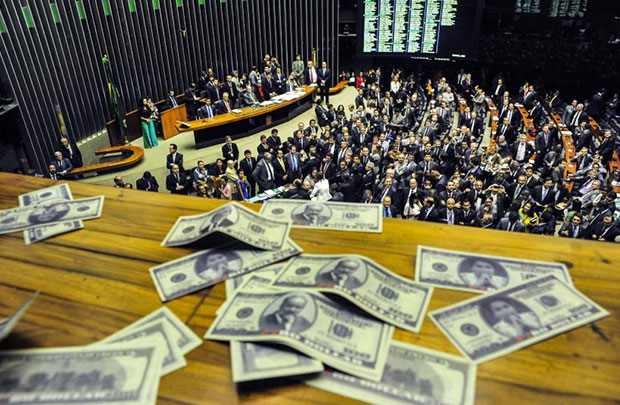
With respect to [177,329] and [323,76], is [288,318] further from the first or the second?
[323,76]

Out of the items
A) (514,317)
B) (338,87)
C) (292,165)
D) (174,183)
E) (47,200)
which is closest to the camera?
(514,317)

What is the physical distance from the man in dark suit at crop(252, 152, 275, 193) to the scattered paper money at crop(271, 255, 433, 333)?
8.36m

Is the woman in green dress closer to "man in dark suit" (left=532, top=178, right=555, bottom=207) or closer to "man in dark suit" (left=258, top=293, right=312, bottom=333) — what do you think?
"man in dark suit" (left=532, top=178, right=555, bottom=207)

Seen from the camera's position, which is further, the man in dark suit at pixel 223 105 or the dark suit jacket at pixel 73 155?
the man in dark suit at pixel 223 105

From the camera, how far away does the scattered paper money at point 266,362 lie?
1.32 metres

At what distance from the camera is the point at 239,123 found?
13.8 meters

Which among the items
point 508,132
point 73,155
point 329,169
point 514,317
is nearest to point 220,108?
point 73,155

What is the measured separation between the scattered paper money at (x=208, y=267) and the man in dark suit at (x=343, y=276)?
0.80ft

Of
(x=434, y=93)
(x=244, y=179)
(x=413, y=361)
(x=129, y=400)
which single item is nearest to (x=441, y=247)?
(x=413, y=361)

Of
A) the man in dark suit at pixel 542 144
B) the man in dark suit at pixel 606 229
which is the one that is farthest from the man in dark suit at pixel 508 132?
the man in dark suit at pixel 606 229

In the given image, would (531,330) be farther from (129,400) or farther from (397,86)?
(397,86)

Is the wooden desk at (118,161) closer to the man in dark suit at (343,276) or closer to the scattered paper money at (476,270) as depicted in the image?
the man in dark suit at (343,276)

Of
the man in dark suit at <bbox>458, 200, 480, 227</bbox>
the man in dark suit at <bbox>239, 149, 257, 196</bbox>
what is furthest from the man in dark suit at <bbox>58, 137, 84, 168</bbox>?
the man in dark suit at <bbox>458, 200, 480, 227</bbox>

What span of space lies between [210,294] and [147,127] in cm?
1247
